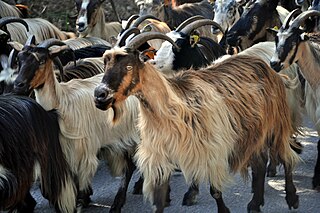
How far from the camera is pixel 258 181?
5883mm

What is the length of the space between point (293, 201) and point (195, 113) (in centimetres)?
144

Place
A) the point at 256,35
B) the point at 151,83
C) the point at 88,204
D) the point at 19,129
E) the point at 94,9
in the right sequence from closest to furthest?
the point at 151,83
the point at 19,129
the point at 88,204
the point at 256,35
the point at 94,9

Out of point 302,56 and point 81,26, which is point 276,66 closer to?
point 302,56

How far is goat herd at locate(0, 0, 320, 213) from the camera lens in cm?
504

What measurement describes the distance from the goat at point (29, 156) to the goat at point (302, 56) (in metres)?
2.05

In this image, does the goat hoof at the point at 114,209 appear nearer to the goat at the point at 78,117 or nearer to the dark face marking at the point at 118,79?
the goat at the point at 78,117

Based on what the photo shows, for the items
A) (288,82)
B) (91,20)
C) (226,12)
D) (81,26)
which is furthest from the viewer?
(91,20)

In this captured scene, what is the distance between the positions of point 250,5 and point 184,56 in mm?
1569

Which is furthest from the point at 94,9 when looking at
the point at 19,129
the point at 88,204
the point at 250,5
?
the point at 19,129

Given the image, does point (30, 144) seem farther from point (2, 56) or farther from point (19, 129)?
point (2, 56)

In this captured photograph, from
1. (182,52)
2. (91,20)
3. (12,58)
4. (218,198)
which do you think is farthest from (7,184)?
(91,20)

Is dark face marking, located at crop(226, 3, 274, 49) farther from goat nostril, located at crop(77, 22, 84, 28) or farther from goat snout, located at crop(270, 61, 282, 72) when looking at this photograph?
goat nostril, located at crop(77, 22, 84, 28)

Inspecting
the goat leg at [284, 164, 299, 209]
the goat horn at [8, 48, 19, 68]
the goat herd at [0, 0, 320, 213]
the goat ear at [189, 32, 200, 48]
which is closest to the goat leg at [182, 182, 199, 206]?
the goat herd at [0, 0, 320, 213]

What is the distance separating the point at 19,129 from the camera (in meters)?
5.32
